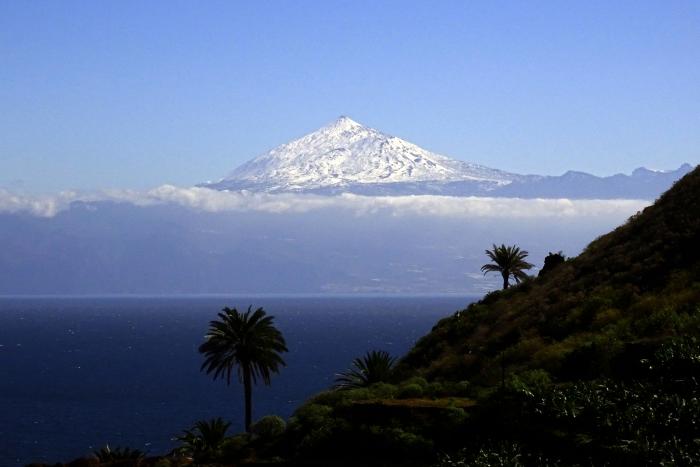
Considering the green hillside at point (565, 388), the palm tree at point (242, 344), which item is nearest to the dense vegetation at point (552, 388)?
the green hillside at point (565, 388)

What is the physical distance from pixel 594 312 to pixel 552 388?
573 inches

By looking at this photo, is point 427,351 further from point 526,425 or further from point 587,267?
point 526,425

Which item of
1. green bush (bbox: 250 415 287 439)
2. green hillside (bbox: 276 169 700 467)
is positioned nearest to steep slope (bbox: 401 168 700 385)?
green hillside (bbox: 276 169 700 467)

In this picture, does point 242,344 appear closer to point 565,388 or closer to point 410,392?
point 410,392

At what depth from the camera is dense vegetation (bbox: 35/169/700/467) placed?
44.1 m

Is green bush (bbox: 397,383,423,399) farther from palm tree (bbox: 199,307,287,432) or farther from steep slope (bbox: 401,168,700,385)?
palm tree (bbox: 199,307,287,432)

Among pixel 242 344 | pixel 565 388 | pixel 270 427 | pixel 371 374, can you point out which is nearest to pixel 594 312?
pixel 371 374

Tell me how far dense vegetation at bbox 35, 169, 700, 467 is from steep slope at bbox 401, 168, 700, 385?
13 cm

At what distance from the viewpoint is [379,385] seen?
60562mm

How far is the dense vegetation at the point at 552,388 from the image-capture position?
4409 cm

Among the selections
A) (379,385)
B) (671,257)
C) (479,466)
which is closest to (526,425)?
(479,466)

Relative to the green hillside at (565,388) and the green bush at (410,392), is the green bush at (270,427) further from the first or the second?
the green bush at (410,392)

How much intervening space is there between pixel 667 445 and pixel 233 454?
24.3 meters

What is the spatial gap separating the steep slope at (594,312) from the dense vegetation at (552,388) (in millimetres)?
131
